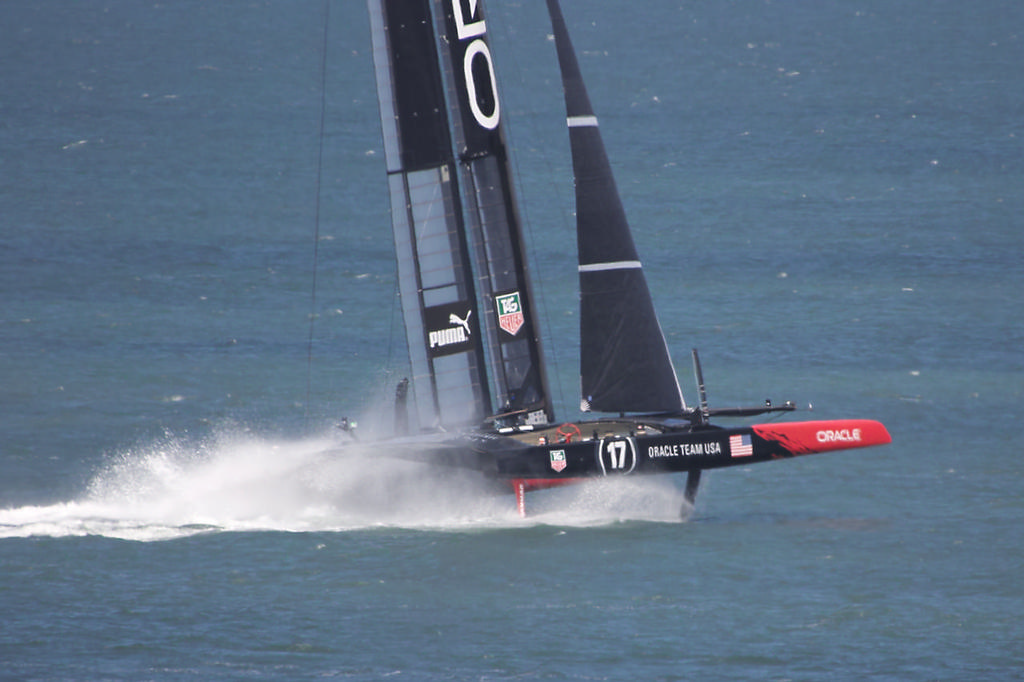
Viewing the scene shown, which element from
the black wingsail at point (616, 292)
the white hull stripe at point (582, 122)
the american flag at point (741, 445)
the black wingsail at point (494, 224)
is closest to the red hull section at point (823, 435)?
the american flag at point (741, 445)

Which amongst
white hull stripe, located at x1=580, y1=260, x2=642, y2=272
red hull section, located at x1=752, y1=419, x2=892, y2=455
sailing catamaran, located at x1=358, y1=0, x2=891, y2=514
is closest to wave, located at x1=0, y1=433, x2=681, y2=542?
sailing catamaran, located at x1=358, y1=0, x2=891, y2=514

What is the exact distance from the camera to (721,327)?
181ft

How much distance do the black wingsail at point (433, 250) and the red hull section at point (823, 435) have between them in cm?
580

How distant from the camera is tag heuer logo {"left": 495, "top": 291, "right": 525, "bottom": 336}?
34062mm

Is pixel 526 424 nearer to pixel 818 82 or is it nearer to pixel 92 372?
pixel 92 372

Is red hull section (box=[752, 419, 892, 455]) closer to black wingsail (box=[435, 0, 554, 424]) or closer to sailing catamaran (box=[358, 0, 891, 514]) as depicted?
sailing catamaran (box=[358, 0, 891, 514])

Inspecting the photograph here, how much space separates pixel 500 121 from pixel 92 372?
20.5 meters

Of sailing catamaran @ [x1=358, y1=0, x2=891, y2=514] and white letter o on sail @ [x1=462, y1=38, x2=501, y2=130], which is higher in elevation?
white letter o on sail @ [x1=462, y1=38, x2=501, y2=130]

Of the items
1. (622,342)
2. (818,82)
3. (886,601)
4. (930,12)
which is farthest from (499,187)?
(930,12)

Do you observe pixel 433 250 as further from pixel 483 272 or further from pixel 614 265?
pixel 614 265

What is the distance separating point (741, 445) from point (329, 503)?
8202 mm

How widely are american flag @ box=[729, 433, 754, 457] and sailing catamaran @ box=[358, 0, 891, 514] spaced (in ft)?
4.03

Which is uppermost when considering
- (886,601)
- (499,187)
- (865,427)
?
(499,187)

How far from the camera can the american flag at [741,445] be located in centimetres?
3189
